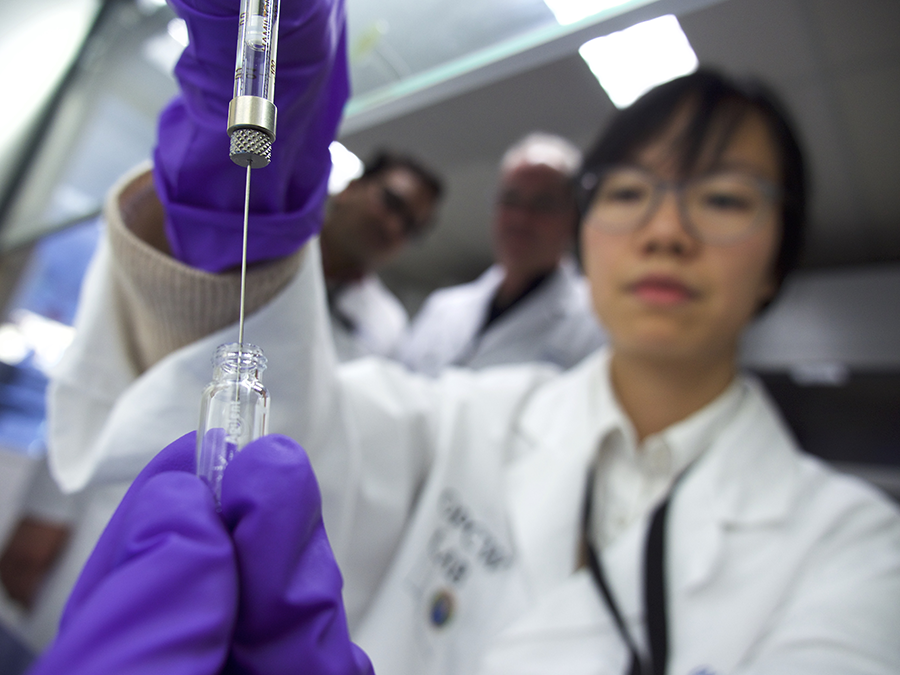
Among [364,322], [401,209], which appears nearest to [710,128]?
[401,209]

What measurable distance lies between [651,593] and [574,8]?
2.01 feet

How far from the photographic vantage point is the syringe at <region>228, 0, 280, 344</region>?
27 centimetres

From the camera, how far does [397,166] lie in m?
1.71

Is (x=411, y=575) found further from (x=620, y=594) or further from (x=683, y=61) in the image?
(x=683, y=61)

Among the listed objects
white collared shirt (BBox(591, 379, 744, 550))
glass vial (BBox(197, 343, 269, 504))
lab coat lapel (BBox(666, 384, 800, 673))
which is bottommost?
lab coat lapel (BBox(666, 384, 800, 673))

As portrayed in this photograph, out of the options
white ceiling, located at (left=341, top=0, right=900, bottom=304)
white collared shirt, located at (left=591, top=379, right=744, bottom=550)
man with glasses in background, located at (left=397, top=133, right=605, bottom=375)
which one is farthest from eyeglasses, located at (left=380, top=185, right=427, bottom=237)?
white collared shirt, located at (left=591, top=379, right=744, bottom=550)

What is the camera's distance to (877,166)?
4.75 feet

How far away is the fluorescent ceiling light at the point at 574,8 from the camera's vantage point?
0.57 meters

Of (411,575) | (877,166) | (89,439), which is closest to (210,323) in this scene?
(89,439)

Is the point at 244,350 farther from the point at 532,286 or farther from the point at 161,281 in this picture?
the point at 532,286

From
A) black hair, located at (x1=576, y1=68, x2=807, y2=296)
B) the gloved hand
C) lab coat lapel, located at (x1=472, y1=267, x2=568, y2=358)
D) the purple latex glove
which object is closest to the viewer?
the gloved hand

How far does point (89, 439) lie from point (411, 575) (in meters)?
0.37

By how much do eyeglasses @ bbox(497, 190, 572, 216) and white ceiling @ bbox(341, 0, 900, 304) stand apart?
0.16m

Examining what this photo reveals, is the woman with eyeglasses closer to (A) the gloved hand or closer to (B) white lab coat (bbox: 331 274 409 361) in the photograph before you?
(A) the gloved hand
